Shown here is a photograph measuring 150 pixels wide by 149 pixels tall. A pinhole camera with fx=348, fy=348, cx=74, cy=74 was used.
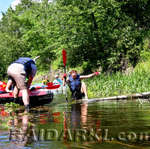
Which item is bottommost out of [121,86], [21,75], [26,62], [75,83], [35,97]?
[35,97]

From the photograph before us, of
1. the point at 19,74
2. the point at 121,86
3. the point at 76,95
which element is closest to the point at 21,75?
the point at 19,74

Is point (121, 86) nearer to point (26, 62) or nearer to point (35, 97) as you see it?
point (35, 97)

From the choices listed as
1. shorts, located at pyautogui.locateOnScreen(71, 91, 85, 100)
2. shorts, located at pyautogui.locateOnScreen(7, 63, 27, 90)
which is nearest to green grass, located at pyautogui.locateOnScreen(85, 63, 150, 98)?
shorts, located at pyautogui.locateOnScreen(71, 91, 85, 100)

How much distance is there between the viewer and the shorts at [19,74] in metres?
7.92

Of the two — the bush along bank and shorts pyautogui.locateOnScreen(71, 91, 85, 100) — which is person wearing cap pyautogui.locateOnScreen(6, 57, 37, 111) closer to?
shorts pyautogui.locateOnScreen(71, 91, 85, 100)

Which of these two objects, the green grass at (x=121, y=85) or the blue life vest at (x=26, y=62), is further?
the green grass at (x=121, y=85)

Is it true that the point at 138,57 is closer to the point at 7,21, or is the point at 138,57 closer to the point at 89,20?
the point at 89,20

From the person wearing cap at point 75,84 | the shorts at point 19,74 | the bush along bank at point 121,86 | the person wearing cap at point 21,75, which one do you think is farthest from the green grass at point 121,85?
the shorts at point 19,74

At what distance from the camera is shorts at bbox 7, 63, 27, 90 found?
792 cm

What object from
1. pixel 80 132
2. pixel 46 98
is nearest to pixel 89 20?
pixel 46 98

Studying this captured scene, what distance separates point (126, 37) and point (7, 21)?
4710 cm

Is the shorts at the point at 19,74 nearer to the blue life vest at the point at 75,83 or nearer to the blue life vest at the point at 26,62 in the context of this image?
the blue life vest at the point at 26,62

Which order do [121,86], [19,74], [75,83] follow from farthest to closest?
[121,86]
[75,83]
[19,74]

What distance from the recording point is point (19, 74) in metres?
7.95
